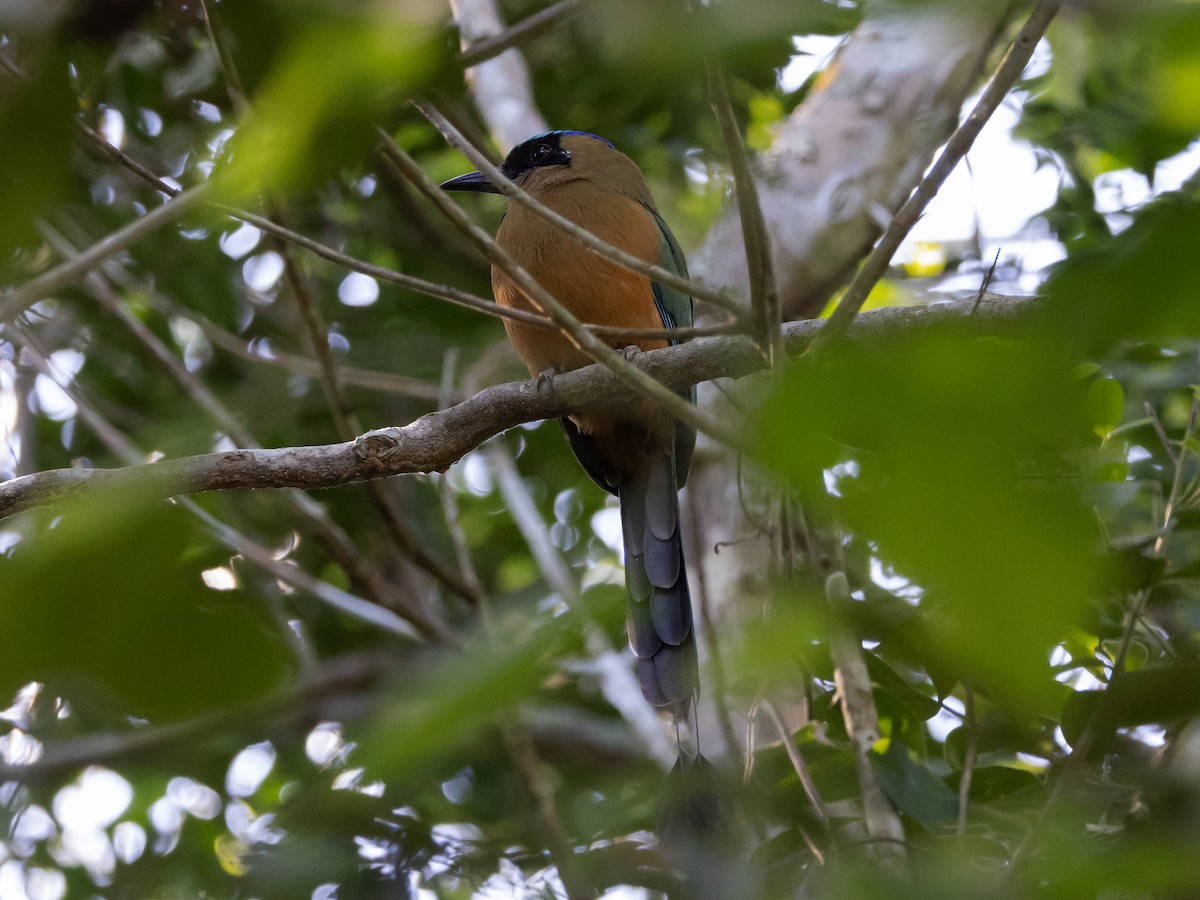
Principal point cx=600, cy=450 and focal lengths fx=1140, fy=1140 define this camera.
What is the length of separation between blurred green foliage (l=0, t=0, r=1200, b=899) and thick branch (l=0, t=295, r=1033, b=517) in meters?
0.39

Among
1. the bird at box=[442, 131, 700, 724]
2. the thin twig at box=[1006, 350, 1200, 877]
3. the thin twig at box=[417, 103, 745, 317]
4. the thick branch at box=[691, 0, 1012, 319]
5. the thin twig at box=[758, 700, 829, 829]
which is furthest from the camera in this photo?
the thick branch at box=[691, 0, 1012, 319]

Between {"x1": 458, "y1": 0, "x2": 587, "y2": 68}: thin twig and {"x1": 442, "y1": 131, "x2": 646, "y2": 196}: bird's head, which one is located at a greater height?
{"x1": 458, "y1": 0, "x2": 587, "y2": 68}: thin twig

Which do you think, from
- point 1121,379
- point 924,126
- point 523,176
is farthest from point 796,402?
point 924,126

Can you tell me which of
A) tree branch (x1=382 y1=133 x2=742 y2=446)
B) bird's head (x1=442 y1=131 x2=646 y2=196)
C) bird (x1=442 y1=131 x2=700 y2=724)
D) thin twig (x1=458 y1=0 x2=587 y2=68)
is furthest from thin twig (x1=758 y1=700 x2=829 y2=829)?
bird's head (x1=442 y1=131 x2=646 y2=196)

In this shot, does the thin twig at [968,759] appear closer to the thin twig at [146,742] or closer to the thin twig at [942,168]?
the thin twig at [942,168]

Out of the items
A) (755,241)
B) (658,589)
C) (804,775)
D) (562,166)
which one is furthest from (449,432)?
(562,166)

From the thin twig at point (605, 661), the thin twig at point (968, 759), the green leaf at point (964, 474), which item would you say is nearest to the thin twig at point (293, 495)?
the thin twig at point (605, 661)

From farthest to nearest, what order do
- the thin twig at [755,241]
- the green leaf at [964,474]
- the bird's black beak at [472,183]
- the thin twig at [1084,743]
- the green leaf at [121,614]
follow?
the bird's black beak at [472,183] < the thin twig at [1084,743] < the thin twig at [755,241] < the green leaf at [121,614] < the green leaf at [964,474]

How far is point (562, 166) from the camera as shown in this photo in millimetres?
3812

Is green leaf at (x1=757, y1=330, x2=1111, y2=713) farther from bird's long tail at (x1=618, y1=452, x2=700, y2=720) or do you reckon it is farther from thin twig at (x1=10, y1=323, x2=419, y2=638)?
thin twig at (x1=10, y1=323, x2=419, y2=638)

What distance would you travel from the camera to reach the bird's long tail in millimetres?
2768

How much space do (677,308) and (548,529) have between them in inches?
59.2

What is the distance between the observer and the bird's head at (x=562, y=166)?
3670mm

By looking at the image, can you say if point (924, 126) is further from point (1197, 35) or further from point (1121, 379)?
point (1197, 35)
